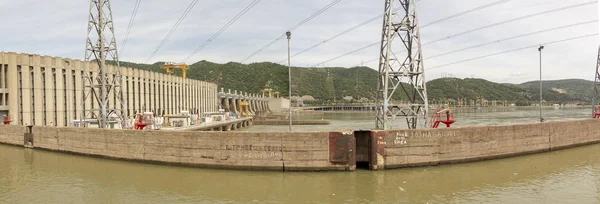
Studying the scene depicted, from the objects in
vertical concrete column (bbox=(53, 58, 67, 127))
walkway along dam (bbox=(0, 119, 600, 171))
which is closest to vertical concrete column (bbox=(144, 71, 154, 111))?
vertical concrete column (bbox=(53, 58, 67, 127))

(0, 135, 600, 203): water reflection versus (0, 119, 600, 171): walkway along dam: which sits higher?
(0, 119, 600, 171): walkway along dam

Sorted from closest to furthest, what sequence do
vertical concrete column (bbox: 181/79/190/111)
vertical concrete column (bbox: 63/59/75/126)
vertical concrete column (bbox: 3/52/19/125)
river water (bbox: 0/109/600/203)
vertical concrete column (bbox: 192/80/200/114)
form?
river water (bbox: 0/109/600/203)
vertical concrete column (bbox: 3/52/19/125)
vertical concrete column (bbox: 63/59/75/126)
vertical concrete column (bbox: 181/79/190/111)
vertical concrete column (bbox: 192/80/200/114)

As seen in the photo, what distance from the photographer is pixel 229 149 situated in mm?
24844

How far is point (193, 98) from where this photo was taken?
9856 centimetres

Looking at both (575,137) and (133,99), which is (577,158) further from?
(133,99)

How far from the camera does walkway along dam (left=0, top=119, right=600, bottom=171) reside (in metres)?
23.8

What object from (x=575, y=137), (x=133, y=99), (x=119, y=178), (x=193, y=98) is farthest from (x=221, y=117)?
(x=575, y=137)

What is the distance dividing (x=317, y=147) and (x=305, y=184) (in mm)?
3288

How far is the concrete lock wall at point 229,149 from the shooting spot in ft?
78.2

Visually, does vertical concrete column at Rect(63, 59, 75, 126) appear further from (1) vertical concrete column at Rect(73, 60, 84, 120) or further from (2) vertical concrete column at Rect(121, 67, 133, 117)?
(2) vertical concrete column at Rect(121, 67, 133, 117)

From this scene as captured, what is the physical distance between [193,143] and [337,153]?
9.98 meters

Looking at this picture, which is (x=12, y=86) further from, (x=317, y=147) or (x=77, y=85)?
(x=317, y=147)

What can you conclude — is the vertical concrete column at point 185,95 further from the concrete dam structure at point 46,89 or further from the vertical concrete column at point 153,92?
the concrete dam structure at point 46,89

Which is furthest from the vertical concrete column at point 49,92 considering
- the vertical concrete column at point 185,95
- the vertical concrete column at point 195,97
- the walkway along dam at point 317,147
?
the vertical concrete column at point 195,97
